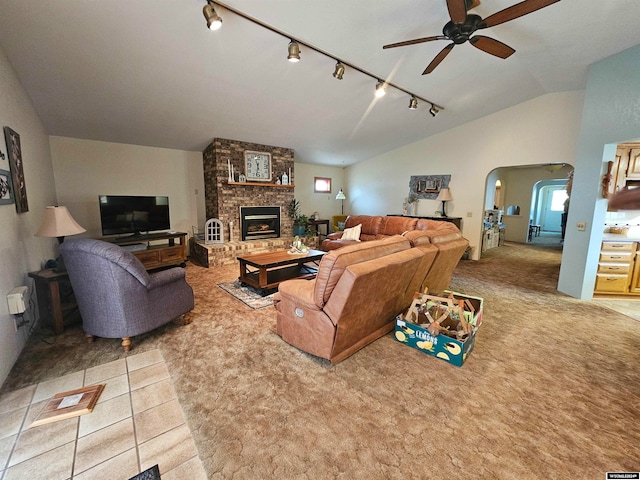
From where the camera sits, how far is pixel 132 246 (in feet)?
15.1

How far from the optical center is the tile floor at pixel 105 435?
1412 millimetres

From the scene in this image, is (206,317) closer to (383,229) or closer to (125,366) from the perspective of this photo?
(125,366)

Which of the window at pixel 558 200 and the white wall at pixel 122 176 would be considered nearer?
the white wall at pixel 122 176

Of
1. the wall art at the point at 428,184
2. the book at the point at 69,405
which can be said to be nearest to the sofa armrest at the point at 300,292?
the book at the point at 69,405

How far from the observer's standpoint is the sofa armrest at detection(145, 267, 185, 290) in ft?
8.05

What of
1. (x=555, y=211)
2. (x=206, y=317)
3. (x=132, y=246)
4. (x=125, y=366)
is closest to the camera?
(x=125, y=366)

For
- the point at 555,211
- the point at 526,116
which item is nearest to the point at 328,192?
the point at 526,116

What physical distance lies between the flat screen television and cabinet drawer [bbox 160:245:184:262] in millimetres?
491

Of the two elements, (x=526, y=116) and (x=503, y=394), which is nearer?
(x=503, y=394)

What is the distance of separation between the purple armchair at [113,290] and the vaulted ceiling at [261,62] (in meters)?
2.02

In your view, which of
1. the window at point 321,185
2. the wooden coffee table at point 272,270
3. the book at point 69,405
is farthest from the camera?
the window at point 321,185

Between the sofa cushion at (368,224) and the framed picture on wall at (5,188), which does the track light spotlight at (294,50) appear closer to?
the framed picture on wall at (5,188)

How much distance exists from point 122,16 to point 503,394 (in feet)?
14.6

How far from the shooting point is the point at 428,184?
6793 millimetres
